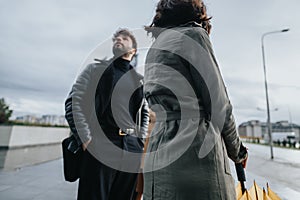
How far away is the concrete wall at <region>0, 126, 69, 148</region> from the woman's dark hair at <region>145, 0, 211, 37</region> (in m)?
11.8

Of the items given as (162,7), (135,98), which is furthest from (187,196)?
(135,98)

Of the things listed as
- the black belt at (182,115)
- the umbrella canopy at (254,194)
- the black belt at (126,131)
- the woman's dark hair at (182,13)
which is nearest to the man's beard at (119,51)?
the black belt at (126,131)

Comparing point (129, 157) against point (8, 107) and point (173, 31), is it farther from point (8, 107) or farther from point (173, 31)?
point (8, 107)

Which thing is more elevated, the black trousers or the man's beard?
the man's beard

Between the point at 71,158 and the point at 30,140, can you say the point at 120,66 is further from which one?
the point at 30,140

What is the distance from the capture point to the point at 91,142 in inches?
61.4

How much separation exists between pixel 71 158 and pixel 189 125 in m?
1.07

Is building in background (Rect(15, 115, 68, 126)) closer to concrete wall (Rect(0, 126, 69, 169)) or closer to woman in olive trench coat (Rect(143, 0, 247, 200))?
concrete wall (Rect(0, 126, 69, 169))

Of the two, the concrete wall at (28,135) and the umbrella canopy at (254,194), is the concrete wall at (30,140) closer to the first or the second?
the concrete wall at (28,135)

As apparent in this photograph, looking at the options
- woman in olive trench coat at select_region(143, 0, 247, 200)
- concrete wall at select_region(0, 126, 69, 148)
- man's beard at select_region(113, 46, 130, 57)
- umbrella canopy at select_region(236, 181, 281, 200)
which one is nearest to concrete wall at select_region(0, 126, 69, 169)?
concrete wall at select_region(0, 126, 69, 148)

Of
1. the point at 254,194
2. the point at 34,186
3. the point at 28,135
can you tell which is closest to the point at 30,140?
the point at 28,135

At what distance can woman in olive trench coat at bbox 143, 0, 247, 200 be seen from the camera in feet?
2.44

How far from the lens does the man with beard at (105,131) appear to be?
1.55 m

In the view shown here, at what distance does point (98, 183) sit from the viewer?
155cm
